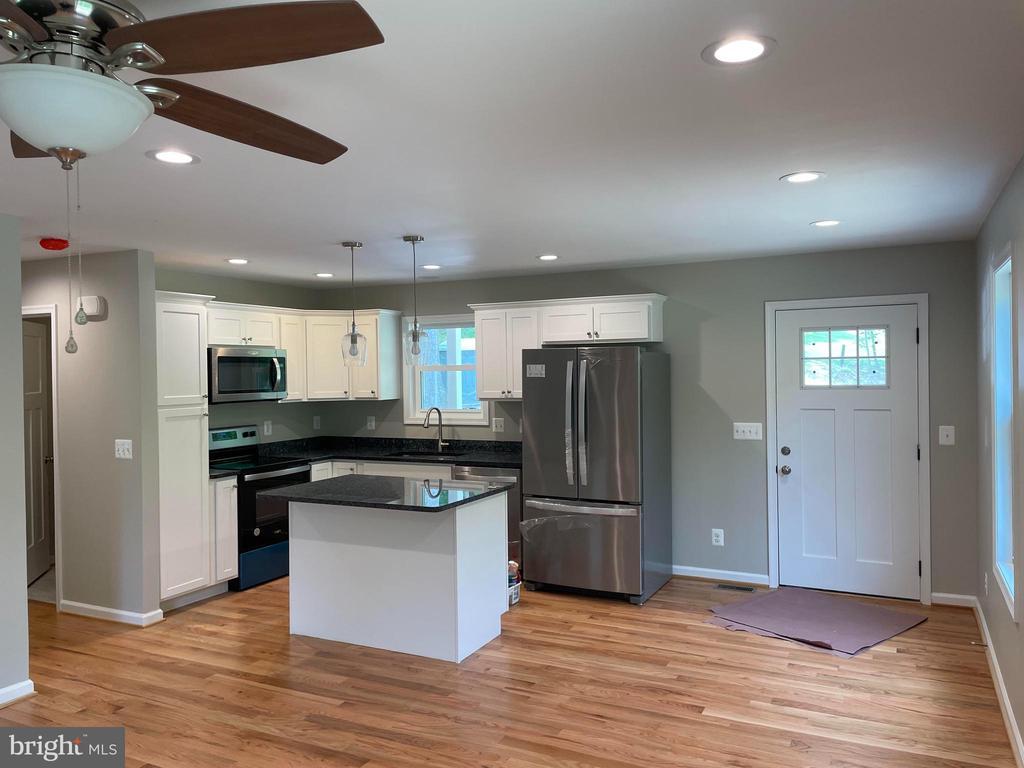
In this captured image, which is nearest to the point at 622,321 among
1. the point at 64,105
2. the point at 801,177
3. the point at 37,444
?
the point at 801,177

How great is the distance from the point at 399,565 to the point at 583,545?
4.76 feet

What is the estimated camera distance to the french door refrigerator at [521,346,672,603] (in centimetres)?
473

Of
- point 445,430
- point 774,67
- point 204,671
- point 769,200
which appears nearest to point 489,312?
point 445,430

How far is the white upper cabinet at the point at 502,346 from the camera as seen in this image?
552 cm

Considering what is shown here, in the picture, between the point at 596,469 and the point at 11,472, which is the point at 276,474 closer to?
the point at 11,472

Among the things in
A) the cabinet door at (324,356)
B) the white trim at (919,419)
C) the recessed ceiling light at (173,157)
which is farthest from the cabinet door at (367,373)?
the recessed ceiling light at (173,157)

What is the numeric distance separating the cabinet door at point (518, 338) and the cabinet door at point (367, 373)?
1.27 m

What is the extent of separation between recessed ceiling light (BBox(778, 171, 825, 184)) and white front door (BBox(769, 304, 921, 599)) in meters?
2.10

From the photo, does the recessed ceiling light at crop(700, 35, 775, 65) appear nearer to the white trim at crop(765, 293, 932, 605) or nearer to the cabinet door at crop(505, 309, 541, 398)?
the white trim at crop(765, 293, 932, 605)

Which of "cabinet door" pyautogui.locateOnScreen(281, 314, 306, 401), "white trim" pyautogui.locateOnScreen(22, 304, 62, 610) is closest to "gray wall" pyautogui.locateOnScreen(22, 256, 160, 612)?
"white trim" pyautogui.locateOnScreen(22, 304, 62, 610)

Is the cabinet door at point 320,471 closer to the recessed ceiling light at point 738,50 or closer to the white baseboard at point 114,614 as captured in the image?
the white baseboard at point 114,614

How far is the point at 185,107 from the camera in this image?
163 cm

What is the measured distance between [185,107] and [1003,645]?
3.76 meters

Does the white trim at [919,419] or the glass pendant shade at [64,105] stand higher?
the glass pendant shade at [64,105]
